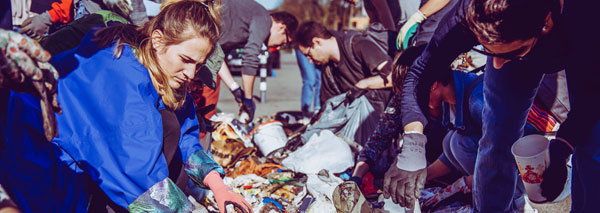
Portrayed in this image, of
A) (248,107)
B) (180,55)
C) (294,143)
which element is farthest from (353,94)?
(180,55)

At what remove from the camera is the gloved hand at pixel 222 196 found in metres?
1.92

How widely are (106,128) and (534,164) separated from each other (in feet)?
4.68

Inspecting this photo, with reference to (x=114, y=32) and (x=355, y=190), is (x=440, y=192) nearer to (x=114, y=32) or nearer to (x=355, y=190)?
(x=355, y=190)

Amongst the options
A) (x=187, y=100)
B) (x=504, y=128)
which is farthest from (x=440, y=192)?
(x=187, y=100)

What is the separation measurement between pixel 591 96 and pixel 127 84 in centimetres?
150

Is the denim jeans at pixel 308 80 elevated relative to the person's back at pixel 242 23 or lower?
lower

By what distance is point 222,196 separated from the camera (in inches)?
77.2

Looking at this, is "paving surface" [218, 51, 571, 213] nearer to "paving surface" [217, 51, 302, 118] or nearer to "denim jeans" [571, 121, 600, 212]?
"paving surface" [217, 51, 302, 118]

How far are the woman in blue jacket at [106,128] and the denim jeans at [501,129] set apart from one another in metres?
1.22

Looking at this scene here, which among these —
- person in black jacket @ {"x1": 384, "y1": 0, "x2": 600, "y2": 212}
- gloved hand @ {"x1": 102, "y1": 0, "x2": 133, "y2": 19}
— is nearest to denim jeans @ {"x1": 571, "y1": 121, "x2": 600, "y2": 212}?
person in black jacket @ {"x1": 384, "y1": 0, "x2": 600, "y2": 212}

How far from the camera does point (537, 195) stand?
4.88 feet

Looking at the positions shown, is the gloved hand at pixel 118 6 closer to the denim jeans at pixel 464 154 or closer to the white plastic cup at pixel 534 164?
the denim jeans at pixel 464 154

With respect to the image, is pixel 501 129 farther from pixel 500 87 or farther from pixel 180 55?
pixel 180 55

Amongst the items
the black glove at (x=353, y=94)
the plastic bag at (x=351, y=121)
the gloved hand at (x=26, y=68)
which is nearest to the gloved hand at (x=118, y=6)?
the plastic bag at (x=351, y=121)
